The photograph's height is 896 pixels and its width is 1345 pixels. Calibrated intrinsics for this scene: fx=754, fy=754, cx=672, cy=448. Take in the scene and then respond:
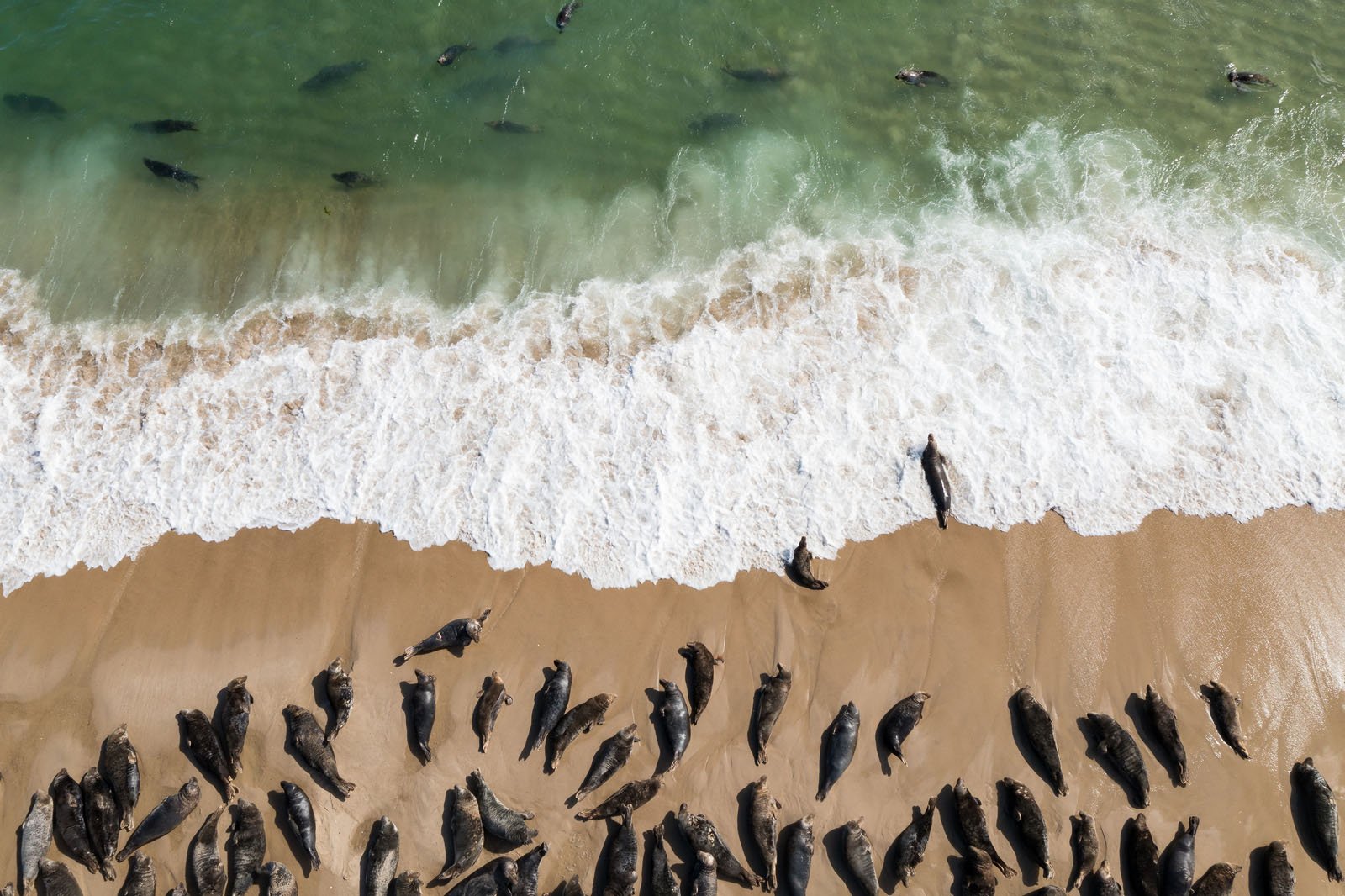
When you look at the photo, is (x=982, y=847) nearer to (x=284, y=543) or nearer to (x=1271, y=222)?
(x=284, y=543)

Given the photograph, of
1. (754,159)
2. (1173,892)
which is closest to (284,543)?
(754,159)

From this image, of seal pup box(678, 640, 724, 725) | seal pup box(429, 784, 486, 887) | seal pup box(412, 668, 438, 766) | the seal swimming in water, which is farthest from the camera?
the seal swimming in water

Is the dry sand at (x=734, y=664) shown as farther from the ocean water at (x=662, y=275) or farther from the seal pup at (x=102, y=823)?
the ocean water at (x=662, y=275)

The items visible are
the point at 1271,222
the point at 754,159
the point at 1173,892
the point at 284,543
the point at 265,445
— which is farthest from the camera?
the point at 754,159

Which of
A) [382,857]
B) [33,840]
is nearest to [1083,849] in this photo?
[382,857]

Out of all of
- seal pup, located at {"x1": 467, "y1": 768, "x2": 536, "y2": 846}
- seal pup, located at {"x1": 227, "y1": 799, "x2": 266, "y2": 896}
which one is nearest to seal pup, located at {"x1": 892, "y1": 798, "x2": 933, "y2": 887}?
seal pup, located at {"x1": 467, "y1": 768, "x2": 536, "y2": 846}

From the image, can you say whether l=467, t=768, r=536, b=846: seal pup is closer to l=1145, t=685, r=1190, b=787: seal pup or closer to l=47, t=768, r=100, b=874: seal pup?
l=47, t=768, r=100, b=874: seal pup
